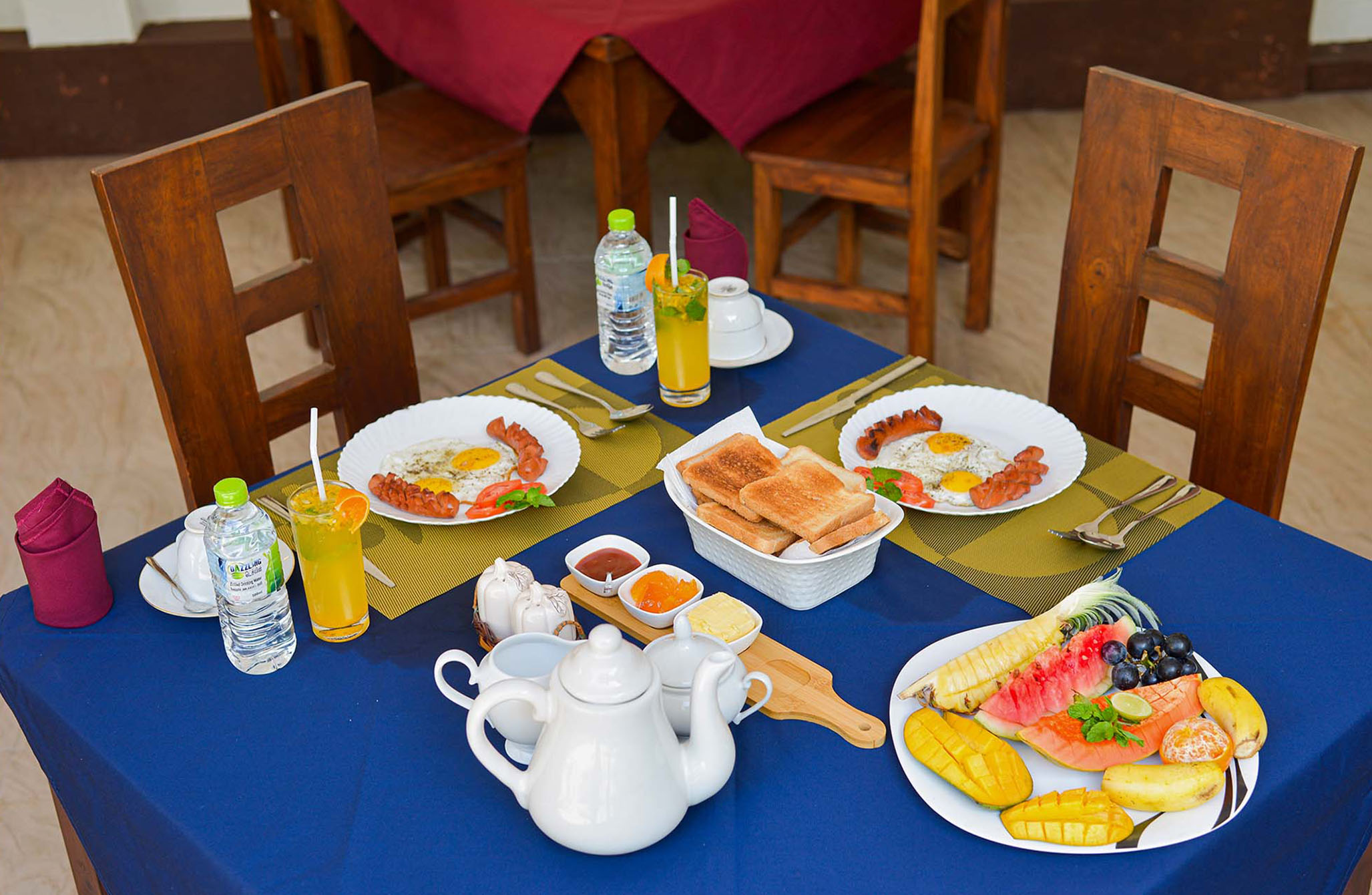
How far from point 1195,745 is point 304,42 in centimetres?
267

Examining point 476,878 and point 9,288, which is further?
point 9,288

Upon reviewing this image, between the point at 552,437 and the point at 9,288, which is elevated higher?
the point at 552,437

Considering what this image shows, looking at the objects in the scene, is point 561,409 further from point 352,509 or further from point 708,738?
point 708,738

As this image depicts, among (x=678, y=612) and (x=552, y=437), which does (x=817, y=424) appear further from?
(x=678, y=612)

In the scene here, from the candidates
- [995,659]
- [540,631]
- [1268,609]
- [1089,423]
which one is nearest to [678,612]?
[540,631]

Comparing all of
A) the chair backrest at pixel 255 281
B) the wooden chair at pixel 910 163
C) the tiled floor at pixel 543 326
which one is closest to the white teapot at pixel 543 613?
the chair backrest at pixel 255 281

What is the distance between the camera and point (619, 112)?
286 centimetres

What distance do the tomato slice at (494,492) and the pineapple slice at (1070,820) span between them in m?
0.67

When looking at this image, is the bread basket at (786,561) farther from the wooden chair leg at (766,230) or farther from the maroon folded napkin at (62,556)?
the wooden chair leg at (766,230)

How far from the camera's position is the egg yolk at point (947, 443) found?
5.24 ft

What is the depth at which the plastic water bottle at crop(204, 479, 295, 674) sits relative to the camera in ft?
4.06

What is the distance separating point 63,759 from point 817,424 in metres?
0.90

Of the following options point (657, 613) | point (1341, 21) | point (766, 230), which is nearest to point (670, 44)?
point (766, 230)

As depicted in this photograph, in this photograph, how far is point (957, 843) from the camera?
3.60 ft
